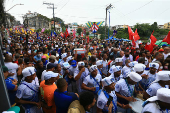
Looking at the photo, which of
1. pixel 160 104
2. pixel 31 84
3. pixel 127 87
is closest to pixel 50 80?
pixel 31 84

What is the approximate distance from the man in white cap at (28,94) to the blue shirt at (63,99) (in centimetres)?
57

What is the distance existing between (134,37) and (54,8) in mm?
26144

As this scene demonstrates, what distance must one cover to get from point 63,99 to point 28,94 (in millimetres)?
831

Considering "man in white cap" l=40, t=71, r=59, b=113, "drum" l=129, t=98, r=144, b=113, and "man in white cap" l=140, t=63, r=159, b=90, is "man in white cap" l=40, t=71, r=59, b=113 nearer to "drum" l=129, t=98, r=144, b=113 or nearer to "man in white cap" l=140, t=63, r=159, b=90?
"drum" l=129, t=98, r=144, b=113

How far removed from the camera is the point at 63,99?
2232 mm

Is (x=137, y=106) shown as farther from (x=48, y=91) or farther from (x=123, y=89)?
(x=48, y=91)

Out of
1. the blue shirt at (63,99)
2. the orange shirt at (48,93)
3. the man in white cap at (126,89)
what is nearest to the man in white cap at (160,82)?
the man in white cap at (126,89)

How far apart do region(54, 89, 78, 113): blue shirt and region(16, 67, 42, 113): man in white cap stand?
574 millimetres

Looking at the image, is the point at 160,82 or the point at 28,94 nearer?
the point at 28,94

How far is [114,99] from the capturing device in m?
2.51

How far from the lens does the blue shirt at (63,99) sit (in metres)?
2.19

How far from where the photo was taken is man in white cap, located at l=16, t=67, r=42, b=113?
Result: 2.49 m

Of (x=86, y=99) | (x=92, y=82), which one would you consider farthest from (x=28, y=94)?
(x=92, y=82)

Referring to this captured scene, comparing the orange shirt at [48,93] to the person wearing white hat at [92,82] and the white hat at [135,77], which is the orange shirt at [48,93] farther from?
the white hat at [135,77]
